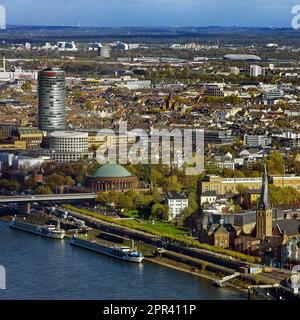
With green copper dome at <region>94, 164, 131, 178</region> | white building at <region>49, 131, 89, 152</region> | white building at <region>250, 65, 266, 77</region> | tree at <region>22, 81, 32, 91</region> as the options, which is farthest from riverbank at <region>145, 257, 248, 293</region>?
white building at <region>250, 65, 266, 77</region>

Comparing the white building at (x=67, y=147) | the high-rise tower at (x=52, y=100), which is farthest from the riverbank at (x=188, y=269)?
the high-rise tower at (x=52, y=100)

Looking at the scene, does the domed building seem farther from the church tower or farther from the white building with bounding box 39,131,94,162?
the church tower

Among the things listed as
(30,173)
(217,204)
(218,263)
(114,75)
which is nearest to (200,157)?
(30,173)

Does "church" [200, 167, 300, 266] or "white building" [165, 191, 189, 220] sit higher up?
"church" [200, 167, 300, 266]

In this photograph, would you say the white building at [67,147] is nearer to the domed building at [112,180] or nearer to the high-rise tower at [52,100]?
the high-rise tower at [52,100]

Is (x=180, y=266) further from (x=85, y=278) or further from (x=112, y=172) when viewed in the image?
(x=112, y=172)
